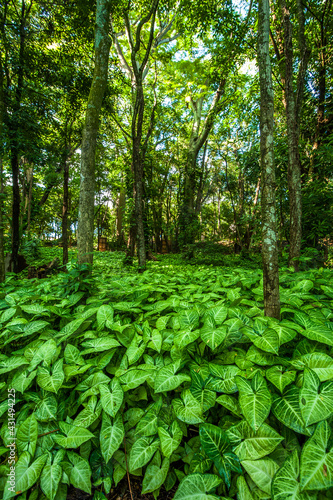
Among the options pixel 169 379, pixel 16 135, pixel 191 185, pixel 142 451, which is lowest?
pixel 142 451

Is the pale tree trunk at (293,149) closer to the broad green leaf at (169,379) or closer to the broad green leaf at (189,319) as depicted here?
the broad green leaf at (189,319)

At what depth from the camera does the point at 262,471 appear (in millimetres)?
1000

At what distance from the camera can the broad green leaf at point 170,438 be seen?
3.74 ft

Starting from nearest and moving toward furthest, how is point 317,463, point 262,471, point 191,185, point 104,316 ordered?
point 317,463 → point 262,471 → point 104,316 → point 191,185

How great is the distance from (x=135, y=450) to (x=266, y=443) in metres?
0.71

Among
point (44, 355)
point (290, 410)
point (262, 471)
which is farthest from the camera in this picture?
point (44, 355)

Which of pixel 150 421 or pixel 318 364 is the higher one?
pixel 318 364

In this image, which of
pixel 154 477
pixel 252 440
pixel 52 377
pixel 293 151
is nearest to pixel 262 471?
pixel 252 440

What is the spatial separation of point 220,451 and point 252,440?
171mm

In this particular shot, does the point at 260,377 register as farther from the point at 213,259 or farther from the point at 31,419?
the point at 213,259

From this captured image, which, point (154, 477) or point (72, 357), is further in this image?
point (72, 357)

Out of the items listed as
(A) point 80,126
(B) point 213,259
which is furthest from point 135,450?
(A) point 80,126

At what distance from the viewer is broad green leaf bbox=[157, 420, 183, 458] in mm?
1139

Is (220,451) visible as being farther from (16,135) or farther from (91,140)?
(16,135)
